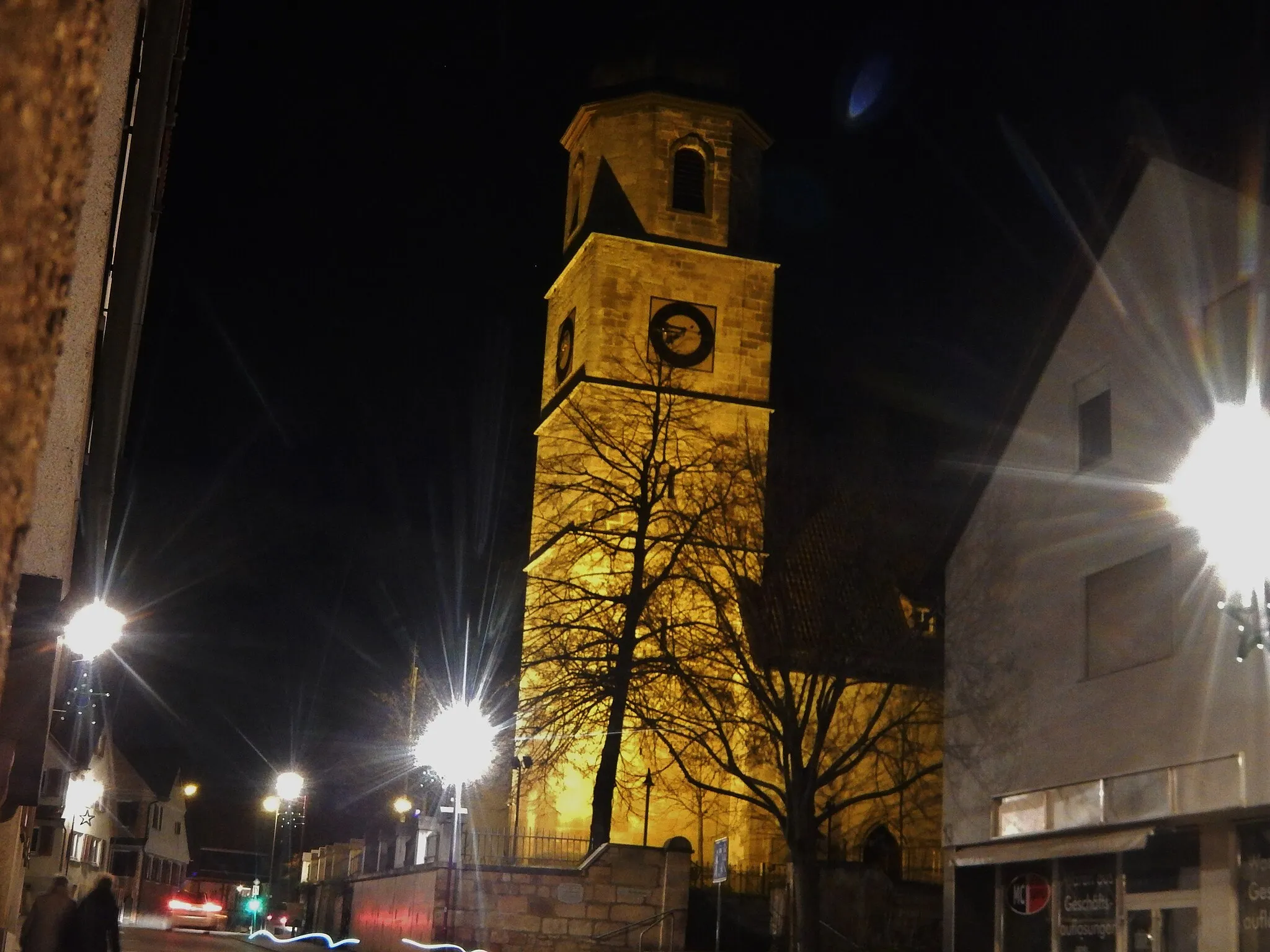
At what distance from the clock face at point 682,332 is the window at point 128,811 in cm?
4495

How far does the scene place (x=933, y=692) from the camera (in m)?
30.2

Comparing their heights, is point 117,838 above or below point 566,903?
above

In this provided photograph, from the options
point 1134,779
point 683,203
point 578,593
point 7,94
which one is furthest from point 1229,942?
point 683,203

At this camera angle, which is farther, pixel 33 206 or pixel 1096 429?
pixel 1096 429

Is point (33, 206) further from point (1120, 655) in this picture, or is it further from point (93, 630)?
point (1120, 655)

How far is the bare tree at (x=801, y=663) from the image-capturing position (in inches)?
976

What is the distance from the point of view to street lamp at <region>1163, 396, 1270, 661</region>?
9.05m

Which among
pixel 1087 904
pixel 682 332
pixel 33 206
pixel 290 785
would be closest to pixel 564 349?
pixel 682 332

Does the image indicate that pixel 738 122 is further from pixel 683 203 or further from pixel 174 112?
pixel 174 112

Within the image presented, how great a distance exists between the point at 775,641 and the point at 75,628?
12412mm

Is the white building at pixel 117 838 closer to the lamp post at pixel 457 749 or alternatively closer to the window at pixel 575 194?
the lamp post at pixel 457 749

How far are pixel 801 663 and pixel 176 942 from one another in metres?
19.8

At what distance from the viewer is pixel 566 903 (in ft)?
92.5

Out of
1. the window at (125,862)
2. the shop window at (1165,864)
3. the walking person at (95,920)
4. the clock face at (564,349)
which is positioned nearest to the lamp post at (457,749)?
the shop window at (1165,864)
